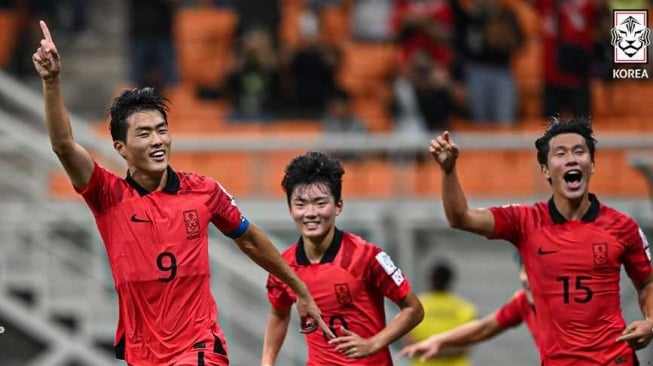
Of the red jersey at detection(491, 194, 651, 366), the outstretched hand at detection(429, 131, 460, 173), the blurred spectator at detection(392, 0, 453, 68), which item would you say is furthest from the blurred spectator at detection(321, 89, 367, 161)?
the outstretched hand at detection(429, 131, 460, 173)

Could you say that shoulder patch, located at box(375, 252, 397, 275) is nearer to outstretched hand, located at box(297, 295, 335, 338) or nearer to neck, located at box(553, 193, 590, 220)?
outstretched hand, located at box(297, 295, 335, 338)

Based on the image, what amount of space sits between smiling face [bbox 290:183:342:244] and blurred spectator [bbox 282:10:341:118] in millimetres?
7044

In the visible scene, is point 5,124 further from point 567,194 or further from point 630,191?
point 567,194

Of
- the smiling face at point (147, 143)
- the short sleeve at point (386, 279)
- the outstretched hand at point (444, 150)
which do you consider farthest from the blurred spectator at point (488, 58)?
the smiling face at point (147, 143)

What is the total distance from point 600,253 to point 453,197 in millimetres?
858

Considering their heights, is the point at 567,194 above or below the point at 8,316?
above

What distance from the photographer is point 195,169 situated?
49.5 feet

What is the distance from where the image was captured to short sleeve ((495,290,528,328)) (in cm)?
957

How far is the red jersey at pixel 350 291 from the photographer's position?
8.48 meters

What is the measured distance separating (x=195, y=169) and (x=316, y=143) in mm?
1667

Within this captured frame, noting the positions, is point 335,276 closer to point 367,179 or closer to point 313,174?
point 313,174

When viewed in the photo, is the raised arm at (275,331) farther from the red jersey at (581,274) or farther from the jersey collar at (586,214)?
the jersey collar at (586,214)

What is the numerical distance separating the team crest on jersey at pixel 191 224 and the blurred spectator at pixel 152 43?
872 centimetres

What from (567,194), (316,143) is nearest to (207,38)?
(316,143)
